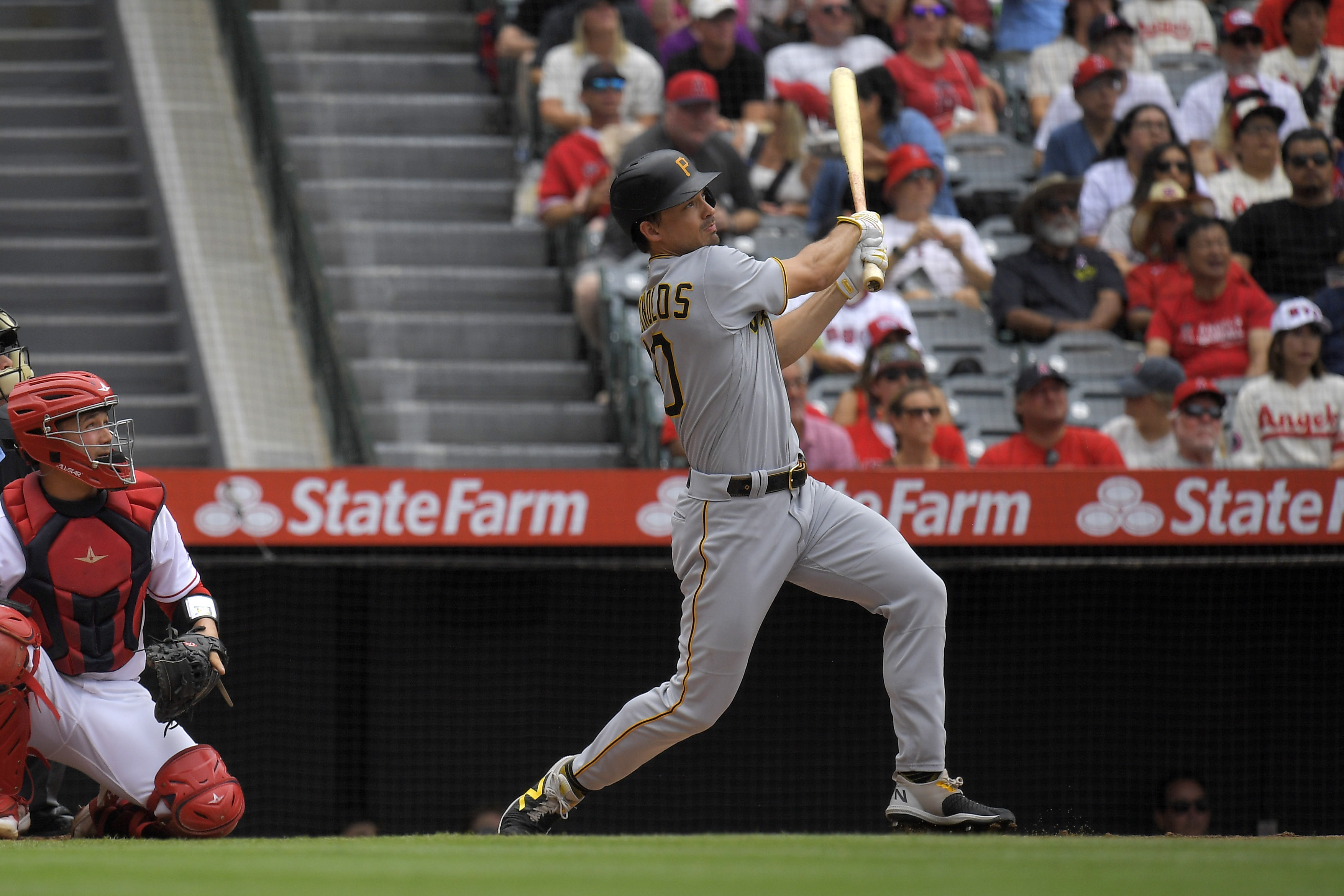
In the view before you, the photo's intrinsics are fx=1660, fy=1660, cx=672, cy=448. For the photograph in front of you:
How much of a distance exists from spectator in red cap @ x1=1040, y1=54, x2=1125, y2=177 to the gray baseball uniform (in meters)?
5.04

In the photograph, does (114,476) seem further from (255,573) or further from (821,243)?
(255,573)

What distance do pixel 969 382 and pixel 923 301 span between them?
22.7 inches

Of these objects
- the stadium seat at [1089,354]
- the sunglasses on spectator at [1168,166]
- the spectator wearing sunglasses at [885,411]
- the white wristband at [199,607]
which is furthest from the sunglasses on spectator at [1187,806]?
the white wristband at [199,607]

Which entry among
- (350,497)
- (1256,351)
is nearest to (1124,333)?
(1256,351)

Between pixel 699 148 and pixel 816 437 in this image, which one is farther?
pixel 699 148

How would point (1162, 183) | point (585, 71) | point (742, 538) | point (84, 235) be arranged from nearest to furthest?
point (742, 538), point (1162, 183), point (585, 71), point (84, 235)

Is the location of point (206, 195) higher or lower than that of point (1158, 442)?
higher

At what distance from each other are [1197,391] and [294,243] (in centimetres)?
440

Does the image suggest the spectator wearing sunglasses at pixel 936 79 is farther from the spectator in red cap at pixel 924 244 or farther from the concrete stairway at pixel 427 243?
the concrete stairway at pixel 427 243

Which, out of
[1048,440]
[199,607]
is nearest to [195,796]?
[199,607]

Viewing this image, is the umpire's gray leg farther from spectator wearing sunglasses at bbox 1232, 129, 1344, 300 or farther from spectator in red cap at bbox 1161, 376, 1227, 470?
spectator wearing sunglasses at bbox 1232, 129, 1344, 300

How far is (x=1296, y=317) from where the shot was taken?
282 inches

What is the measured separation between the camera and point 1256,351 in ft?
25.0

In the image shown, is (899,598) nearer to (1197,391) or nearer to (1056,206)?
(1197,391)
